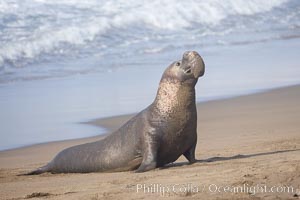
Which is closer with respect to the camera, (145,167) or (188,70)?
(145,167)

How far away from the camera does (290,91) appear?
12453 millimetres

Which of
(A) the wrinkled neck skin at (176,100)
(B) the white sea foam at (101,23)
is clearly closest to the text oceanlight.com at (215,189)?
(A) the wrinkled neck skin at (176,100)

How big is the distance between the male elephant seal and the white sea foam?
28.4 feet

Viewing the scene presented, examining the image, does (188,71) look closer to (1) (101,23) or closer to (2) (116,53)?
(2) (116,53)

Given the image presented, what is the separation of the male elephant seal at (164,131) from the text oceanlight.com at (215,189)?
5.07 ft

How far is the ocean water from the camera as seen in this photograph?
12211 mm

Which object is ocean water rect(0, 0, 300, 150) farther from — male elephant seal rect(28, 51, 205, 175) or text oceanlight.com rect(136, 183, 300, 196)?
text oceanlight.com rect(136, 183, 300, 196)

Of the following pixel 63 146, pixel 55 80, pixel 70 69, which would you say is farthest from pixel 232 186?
pixel 70 69

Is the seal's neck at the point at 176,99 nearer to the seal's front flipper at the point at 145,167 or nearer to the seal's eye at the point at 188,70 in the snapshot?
the seal's eye at the point at 188,70

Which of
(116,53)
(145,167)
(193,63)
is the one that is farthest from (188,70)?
(116,53)

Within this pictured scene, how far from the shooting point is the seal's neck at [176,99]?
7887 millimetres

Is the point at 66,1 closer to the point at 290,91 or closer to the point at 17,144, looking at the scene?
the point at 290,91

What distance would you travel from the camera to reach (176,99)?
26.0ft

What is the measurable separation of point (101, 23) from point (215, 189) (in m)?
16.0
